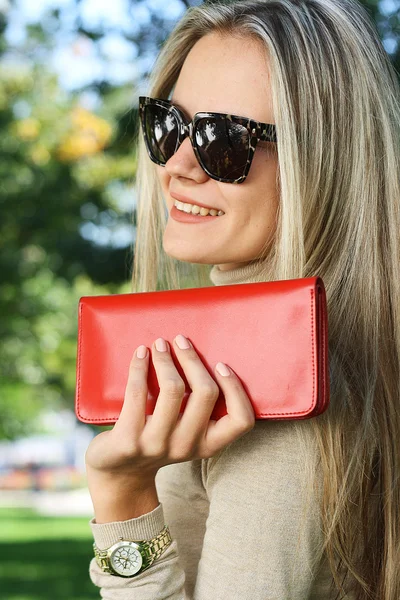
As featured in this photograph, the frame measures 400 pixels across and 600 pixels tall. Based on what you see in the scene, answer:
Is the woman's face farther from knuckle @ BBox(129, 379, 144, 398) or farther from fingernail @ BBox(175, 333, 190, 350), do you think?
knuckle @ BBox(129, 379, 144, 398)

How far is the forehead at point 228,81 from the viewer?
77.6 inches

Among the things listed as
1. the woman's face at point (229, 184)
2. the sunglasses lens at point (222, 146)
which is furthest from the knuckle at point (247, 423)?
the sunglasses lens at point (222, 146)

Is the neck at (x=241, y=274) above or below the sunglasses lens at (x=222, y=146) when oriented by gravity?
below

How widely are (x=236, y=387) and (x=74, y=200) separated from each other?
353 inches

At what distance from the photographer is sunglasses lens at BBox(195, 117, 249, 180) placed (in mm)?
1960

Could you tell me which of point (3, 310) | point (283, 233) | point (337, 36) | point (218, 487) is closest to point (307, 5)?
point (337, 36)

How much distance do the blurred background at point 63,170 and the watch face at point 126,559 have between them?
198 centimetres

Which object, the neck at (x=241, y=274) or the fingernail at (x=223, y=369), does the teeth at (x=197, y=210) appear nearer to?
the neck at (x=241, y=274)

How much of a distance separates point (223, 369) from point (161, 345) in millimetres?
150

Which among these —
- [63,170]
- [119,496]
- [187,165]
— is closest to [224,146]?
[187,165]

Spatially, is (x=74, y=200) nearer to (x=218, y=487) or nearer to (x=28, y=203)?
(x=28, y=203)

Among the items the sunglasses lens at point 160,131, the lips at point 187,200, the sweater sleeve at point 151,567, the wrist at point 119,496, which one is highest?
the sunglasses lens at point 160,131

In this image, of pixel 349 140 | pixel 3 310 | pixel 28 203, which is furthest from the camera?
pixel 3 310

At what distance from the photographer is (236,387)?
167 centimetres
